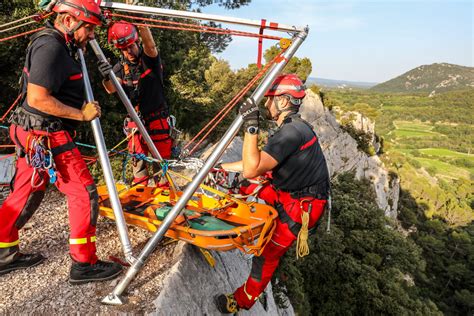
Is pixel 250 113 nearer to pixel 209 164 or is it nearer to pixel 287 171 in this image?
pixel 209 164

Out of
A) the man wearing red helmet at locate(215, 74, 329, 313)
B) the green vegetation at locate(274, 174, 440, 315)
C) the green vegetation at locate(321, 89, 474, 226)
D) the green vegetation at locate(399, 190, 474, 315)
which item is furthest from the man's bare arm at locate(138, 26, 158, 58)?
the green vegetation at locate(321, 89, 474, 226)

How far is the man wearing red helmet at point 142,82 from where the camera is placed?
4984mm

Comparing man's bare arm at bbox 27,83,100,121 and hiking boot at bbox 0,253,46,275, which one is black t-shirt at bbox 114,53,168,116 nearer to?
man's bare arm at bbox 27,83,100,121

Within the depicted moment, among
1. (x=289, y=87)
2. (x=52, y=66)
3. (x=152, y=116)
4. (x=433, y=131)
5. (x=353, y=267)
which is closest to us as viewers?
(x=52, y=66)

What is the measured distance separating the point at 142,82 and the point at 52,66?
2455 mm

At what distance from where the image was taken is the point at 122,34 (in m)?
4.92

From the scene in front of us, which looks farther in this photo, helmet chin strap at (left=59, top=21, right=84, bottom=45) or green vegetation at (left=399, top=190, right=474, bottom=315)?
green vegetation at (left=399, top=190, right=474, bottom=315)

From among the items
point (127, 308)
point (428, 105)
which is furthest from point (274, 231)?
point (428, 105)

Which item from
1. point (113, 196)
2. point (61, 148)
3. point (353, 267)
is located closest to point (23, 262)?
point (113, 196)

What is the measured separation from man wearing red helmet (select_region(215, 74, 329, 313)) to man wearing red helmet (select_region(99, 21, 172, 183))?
215 centimetres

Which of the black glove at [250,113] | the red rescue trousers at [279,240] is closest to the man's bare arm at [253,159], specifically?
the black glove at [250,113]

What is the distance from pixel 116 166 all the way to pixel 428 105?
228 metres

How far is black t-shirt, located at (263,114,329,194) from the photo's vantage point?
12.5 ft

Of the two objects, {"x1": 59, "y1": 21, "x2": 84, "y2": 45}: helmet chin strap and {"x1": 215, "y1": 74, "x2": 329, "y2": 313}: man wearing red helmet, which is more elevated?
{"x1": 59, "y1": 21, "x2": 84, "y2": 45}: helmet chin strap
